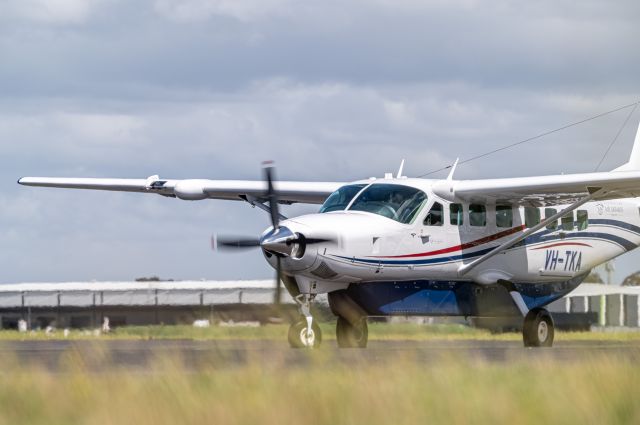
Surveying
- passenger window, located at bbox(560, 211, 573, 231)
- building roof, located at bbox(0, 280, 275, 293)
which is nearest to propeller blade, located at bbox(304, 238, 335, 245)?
passenger window, located at bbox(560, 211, 573, 231)

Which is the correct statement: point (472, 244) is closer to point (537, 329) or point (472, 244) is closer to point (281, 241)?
point (537, 329)

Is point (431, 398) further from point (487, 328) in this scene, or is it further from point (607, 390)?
point (487, 328)

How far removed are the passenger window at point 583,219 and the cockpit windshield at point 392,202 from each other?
5107 millimetres

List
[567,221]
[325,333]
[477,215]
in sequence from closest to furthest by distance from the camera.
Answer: [477,215] → [325,333] → [567,221]

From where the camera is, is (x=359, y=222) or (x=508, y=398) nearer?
(x=508, y=398)

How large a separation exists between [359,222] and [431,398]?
38.6 feet

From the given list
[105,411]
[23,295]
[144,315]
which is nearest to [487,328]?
[144,315]

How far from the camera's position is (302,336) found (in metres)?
22.5

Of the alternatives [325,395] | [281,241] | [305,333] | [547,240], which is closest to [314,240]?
[281,241]

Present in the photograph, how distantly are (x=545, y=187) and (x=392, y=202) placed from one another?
10.7 feet

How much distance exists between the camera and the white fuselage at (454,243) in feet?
72.9

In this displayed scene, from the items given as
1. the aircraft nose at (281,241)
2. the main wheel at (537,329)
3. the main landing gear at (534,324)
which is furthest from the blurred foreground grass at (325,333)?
the main wheel at (537,329)

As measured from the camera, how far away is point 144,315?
5334 cm

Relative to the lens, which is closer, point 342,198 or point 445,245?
point 342,198
